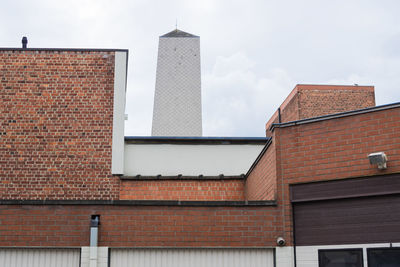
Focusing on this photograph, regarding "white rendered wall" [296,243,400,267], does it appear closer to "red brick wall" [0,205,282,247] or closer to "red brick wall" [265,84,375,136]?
"red brick wall" [0,205,282,247]

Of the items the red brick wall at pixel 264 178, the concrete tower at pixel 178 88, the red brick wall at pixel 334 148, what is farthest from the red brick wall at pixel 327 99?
the red brick wall at pixel 334 148

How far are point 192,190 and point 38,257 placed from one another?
6.07 meters

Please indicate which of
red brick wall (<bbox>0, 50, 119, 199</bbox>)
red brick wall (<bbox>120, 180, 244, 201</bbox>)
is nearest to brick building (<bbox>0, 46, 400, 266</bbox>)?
red brick wall (<bbox>120, 180, 244, 201</bbox>)

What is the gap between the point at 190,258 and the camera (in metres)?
12.2

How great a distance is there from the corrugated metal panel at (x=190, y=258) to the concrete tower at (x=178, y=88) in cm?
1567

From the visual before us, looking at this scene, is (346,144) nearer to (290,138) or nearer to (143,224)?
(290,138)

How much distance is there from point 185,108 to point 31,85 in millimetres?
12086

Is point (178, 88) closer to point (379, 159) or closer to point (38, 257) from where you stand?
point (38, 257)

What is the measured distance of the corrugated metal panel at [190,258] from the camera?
1223 cm

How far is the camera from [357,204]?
37.7 feet

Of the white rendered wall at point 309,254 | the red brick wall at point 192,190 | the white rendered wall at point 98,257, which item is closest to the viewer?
the white rendered wall at point 309,254

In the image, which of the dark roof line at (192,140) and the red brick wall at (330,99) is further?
the red brick wall at (330,99)

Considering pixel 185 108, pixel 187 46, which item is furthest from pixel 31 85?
pixel 187 46

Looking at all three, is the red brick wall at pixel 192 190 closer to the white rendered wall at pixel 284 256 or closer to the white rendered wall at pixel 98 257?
the white rendered wall at pixel 98 257
